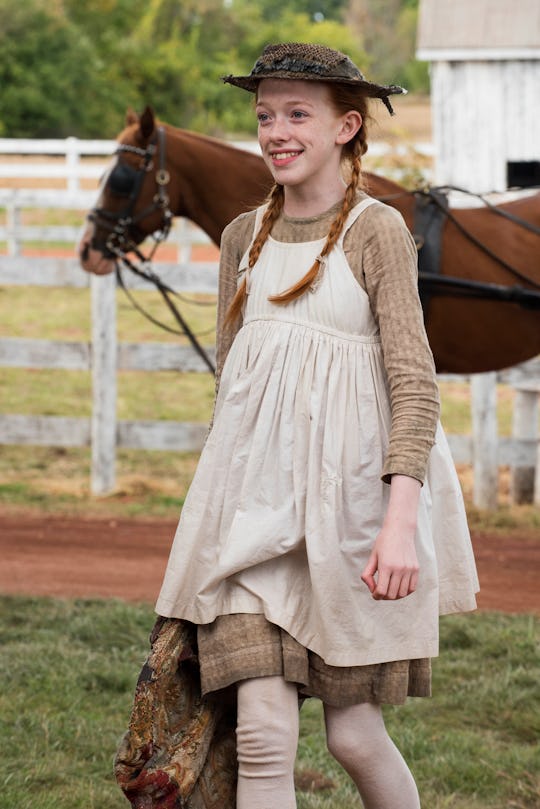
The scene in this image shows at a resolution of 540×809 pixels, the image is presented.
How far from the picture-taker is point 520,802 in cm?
346

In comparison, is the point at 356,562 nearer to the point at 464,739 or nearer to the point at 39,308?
the point at 464,739

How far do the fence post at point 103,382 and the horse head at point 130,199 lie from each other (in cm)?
110

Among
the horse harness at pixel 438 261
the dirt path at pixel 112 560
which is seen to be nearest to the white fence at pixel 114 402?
the dirt path at pixel 112 560

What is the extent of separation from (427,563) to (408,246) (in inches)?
22.6

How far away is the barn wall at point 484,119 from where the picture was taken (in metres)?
15.6

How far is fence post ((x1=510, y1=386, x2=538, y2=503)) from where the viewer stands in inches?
303

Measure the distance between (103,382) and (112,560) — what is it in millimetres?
1673

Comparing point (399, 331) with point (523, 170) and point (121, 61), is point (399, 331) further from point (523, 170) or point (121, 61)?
point (121, 61)

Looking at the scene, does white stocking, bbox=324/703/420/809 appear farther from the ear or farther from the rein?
the rein

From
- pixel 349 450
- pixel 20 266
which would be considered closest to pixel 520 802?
pixel 349 450

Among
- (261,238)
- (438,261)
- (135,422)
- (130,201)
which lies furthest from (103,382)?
(261,238)

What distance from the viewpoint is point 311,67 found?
7.56ft

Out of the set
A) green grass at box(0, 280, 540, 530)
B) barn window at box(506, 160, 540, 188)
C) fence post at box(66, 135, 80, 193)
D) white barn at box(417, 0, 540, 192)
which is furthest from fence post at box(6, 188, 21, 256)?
barn window at box(506, 160, 540, 188)

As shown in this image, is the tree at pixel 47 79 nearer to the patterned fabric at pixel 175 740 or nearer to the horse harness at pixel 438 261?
the horse harness at pixel 438 261
